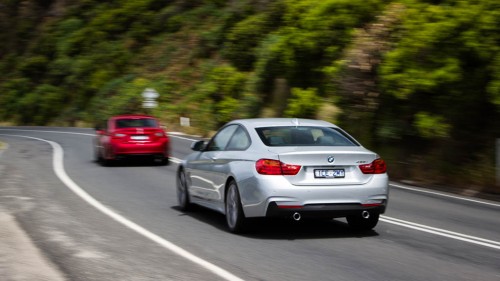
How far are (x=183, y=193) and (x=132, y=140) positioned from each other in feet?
31.6

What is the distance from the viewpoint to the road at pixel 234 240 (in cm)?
774

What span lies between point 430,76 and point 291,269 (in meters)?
10.8

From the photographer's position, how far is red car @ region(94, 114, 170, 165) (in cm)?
2200

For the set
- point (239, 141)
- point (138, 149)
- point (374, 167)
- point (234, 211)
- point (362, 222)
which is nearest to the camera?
point (374, 167)

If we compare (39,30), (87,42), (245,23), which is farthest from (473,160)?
(39,30)

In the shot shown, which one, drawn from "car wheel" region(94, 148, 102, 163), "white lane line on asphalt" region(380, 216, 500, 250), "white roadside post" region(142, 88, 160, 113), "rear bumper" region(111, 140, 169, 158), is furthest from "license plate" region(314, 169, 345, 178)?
"white roadside post" region(142, 88, 160, 113)

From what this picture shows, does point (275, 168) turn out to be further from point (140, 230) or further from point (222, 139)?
point (222, 139)

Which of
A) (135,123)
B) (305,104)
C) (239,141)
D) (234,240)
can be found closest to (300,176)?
(234,240)

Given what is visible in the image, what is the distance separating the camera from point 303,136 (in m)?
10.4

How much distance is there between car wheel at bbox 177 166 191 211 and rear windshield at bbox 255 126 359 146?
259 cm

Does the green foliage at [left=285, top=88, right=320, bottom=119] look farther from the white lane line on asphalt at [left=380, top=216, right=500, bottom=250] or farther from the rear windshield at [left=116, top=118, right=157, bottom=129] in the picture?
the white lane line on asphalt at [left=380, top=216, right=500, bottom=250]

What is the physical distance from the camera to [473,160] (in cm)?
1728

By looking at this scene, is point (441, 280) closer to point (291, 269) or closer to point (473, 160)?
point (291, 269)

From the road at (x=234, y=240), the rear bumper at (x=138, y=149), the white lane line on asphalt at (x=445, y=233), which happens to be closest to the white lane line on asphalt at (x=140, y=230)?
the road at (x=234, y=240)
